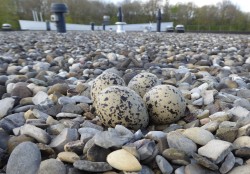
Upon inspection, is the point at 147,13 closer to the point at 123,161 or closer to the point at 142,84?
the point at 142,84

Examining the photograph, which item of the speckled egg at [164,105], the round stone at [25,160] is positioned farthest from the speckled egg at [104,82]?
the round stone at [25,160]

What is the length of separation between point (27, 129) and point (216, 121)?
101cm

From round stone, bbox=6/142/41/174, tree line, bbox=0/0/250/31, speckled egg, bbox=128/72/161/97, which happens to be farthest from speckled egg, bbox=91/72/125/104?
tree line, bbox=0/0/250/31

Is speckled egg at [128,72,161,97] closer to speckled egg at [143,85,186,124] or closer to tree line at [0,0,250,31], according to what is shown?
speckled egg at [143,85,186,124]

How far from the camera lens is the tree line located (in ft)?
107

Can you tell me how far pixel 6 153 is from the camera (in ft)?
4.36

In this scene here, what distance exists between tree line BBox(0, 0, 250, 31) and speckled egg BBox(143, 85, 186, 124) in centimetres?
3192

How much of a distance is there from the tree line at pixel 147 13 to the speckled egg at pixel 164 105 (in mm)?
31921

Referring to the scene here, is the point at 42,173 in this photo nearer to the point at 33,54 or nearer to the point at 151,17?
the point at 33,54

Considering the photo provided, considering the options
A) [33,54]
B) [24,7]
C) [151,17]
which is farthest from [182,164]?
[151,17]

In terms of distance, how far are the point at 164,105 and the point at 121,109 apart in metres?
0.29

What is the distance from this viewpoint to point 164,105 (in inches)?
66.4

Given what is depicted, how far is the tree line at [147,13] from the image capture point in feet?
107

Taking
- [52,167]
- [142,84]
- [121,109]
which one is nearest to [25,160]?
[52,167]
